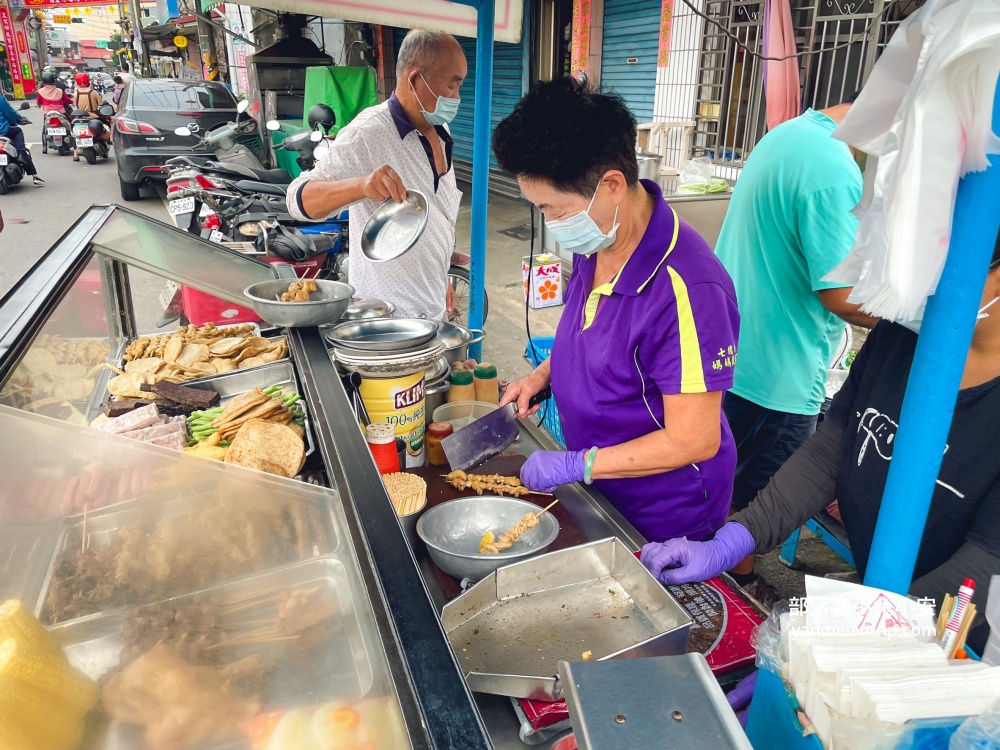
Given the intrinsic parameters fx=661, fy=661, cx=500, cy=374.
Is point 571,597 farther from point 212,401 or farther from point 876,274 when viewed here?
point 212,401

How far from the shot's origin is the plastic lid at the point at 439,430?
2.10 meters

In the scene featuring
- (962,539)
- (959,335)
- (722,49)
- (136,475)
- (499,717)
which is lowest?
(499,717)

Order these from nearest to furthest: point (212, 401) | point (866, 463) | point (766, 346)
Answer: point (866, 463) < point (212, 401) < point (766, 346)

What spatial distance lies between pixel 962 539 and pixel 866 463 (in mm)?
240

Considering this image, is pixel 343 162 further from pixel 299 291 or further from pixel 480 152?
pixel 480 152

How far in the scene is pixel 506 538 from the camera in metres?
1.63

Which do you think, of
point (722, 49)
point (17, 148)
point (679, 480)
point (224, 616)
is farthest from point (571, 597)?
point (17, 148)

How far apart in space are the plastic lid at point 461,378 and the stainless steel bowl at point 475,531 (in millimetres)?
618

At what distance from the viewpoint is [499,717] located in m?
1.19

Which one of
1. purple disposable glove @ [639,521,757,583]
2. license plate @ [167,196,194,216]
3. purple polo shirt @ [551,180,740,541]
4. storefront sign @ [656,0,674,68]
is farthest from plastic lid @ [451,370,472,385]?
storefront sign @ [656,0,674,68]

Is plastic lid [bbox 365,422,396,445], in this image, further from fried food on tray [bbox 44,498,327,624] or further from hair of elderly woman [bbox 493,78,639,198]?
hair of elderly woman [bbox 493,78,639,198]

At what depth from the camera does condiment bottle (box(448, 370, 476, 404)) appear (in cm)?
235

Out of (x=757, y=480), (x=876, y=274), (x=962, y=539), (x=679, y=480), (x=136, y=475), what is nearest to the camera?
(x=876, y=274)

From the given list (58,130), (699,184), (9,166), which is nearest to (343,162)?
(699,184)
